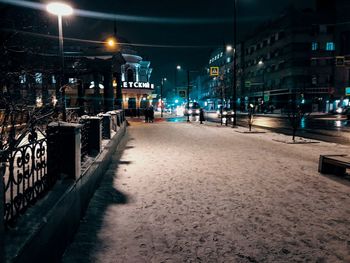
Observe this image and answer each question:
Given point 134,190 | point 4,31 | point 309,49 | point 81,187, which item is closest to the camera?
point 81,187

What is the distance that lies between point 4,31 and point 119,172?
473 cm

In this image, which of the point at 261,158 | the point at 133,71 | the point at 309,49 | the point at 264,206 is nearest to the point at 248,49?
the point at 309,49

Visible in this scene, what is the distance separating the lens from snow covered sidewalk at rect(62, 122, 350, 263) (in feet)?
13.9

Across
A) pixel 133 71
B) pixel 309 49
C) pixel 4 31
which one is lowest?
pixel 4 31

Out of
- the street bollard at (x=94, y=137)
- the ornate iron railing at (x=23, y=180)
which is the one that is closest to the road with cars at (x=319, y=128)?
the street bollard at (x=94, y=137)

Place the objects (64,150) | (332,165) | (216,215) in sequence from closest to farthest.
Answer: (64,150)
(216,215)
(332,165)

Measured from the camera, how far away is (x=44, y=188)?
14.3ft

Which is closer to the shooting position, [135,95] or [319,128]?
[319,128]

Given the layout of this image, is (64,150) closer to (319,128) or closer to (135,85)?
(319,128)

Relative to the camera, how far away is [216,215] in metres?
5.64

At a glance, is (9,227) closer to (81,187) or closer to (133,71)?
(81,187)

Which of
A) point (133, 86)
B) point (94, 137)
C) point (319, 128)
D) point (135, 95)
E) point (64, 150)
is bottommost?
point (319, 128)

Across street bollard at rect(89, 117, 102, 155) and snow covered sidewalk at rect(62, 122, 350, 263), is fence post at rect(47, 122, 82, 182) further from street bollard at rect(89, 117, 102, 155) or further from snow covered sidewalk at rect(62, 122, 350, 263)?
street bollard at rect(89, 117, 102, 155)

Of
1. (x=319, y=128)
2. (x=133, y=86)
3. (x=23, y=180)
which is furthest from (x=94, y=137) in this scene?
(x=133, y=86)
